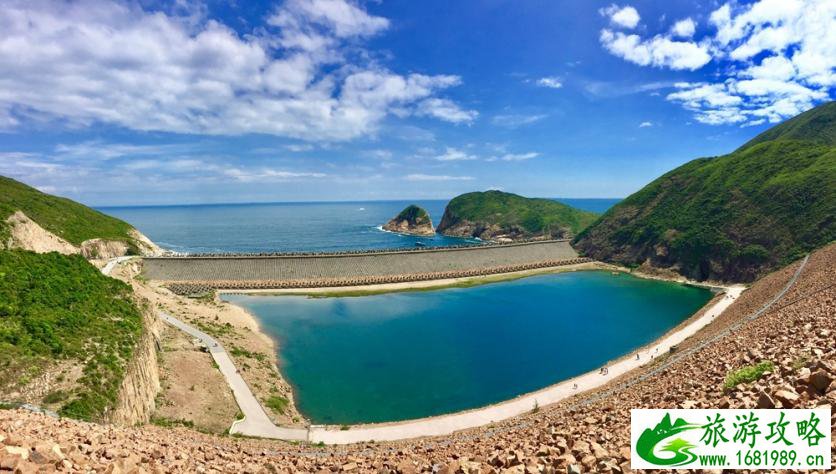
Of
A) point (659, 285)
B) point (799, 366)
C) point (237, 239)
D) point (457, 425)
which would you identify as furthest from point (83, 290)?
point (237, 239)

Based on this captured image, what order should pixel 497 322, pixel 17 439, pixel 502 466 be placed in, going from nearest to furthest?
1. pixel 17 439
2. pixel 502 466
3. pixel 497 322

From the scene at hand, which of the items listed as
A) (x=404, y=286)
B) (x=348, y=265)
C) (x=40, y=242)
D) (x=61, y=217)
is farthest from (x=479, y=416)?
(x=61, y=217)

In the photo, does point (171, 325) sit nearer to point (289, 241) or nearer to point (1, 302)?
point (1, 302)

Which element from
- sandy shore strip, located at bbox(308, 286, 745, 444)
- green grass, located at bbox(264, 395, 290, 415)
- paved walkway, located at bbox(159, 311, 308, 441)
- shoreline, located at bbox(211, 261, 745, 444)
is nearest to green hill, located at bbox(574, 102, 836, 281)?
shoreline, located at bbox(211, 261, 745, 444)

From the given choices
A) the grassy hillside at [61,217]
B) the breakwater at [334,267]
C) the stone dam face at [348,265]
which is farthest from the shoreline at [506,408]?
the grassy hillside at [61,217]

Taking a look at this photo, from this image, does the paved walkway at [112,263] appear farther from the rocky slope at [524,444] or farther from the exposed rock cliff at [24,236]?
the rocky slope at [524,444]

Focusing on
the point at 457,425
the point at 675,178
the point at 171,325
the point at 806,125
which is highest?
the point at 806,125

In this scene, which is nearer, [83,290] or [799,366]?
[799,366]
